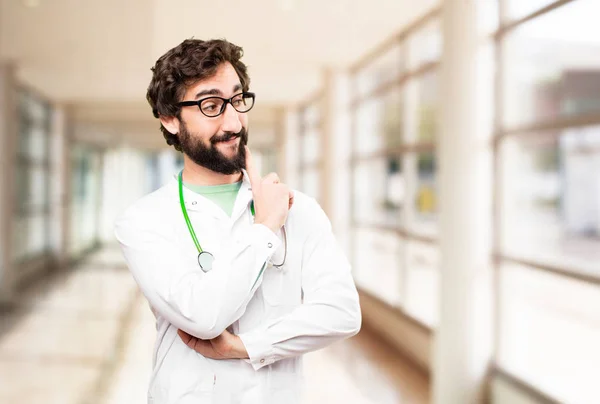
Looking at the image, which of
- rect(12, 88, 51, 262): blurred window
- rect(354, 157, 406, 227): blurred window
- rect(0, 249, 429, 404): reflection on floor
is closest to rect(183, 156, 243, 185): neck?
rect(0, 249, 429, 404): reflection on floor

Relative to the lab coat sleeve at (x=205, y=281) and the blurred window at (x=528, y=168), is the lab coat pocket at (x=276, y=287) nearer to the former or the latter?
the lab coat sleeve at (x=205, y=281)

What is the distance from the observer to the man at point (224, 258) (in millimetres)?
1188

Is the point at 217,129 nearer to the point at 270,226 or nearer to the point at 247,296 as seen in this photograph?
the point at 270,226

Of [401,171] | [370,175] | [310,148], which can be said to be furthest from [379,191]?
[310,148]

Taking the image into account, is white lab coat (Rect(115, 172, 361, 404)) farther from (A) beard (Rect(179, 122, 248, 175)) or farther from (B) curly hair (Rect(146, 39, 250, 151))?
(B) curly hair (Rect(146, 39, 250, 151))

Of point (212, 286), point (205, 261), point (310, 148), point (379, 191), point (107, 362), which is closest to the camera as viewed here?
point (212, 286)

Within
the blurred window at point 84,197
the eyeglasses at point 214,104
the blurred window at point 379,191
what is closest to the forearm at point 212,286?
the eyeglasses at point 214,104

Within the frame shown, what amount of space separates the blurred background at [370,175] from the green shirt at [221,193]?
2.15ft

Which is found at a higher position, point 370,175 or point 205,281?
point 370,175

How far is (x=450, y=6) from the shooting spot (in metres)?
4.25

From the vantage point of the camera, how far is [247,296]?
46.5 inches

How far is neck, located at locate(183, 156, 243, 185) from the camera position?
4.41 feet

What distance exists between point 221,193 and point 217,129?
179 mm

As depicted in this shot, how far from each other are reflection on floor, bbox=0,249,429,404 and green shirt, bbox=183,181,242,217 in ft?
11.1
